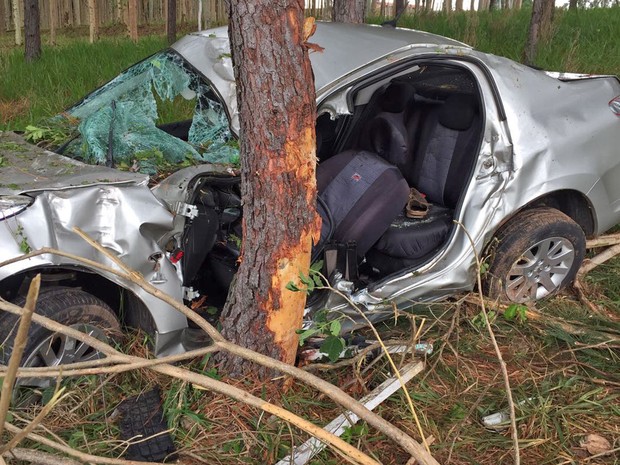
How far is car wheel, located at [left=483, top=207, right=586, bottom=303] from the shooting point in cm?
323

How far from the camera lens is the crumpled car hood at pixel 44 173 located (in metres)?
2.48

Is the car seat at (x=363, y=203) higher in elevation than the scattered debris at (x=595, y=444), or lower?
higher

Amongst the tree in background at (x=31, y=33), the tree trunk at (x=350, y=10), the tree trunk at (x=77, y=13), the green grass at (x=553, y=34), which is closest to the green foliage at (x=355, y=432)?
the tree trunk at (x=350, y=10)

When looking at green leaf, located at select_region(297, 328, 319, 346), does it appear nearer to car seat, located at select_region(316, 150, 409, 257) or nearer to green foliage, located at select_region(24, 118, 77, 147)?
car seat, located at select_region(316, 150, 409, 257)

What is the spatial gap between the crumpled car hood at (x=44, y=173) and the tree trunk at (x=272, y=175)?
0.61 meters

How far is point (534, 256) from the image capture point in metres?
3.36

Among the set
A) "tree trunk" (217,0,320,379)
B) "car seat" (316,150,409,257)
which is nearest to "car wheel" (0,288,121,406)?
"tree trunk" (217,0,320,379)

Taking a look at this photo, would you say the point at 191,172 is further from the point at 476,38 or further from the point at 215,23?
the point at 215,23

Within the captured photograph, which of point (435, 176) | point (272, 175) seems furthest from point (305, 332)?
point (435, 176)

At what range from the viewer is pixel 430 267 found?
119 inches

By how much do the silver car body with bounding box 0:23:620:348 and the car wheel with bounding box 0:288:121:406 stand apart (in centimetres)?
19

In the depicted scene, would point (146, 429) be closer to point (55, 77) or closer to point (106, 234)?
point (106, 234)

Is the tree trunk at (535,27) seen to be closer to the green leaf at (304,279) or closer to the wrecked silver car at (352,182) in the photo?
the wrecked silver car at (352,182)

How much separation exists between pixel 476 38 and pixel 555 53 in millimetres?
1053
